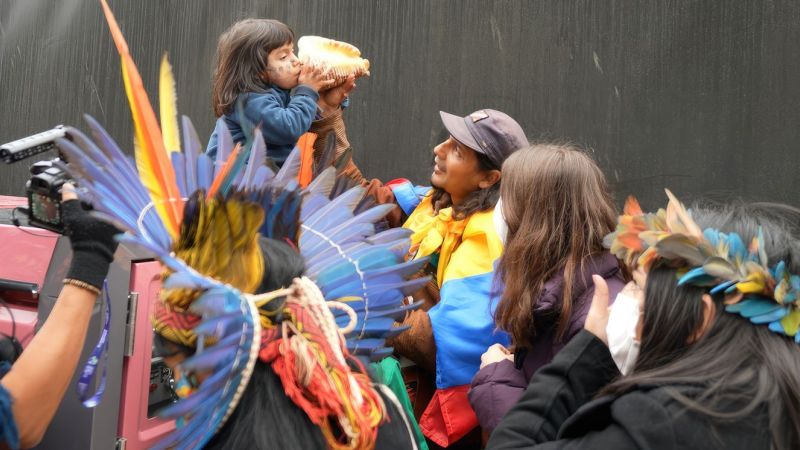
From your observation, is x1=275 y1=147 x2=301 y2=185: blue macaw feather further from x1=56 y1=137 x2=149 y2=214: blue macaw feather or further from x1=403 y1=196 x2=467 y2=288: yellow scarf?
x1=403 y1=196 x2=467 y2=288: yellow scarf

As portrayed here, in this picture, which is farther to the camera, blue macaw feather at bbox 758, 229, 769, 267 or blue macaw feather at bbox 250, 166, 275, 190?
blue macaw feather at bbox 250, 166, 275, 190

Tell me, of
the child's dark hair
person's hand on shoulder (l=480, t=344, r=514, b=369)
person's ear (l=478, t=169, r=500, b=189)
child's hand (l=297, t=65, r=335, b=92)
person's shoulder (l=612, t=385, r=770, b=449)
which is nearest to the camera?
person's shoulder (l=612, t=385, r=770, b=449)

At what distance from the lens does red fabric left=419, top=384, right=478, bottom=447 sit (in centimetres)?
287

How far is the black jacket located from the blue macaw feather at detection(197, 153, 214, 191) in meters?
0.91

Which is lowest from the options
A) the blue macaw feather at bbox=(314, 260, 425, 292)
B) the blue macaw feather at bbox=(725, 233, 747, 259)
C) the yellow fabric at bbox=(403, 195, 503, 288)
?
the yellow fabric at bbox=(403, 195, 503, 288)

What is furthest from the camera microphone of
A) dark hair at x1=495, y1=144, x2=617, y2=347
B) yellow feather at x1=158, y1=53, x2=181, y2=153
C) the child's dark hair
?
the child's dark hair

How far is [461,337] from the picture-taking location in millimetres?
2861

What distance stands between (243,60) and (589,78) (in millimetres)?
1952

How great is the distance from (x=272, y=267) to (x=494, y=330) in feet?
4.04

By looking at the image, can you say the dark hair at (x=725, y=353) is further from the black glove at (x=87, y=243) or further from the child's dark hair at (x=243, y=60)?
the child's dark hair at (x=243, y=60)

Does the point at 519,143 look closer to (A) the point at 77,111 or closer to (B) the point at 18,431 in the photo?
(B) the point at 18,431

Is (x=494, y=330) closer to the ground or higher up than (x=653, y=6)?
closer to the ground

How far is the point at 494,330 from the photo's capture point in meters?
2.72

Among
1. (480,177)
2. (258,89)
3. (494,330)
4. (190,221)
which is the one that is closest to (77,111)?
(258,89)
